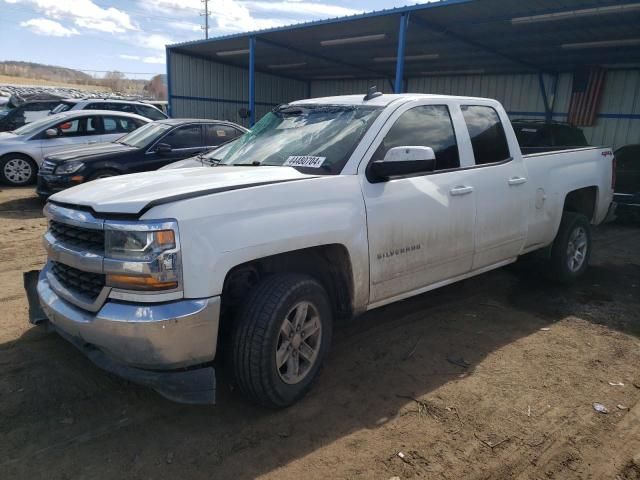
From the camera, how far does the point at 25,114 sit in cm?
1402

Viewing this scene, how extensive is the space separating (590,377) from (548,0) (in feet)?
27.7

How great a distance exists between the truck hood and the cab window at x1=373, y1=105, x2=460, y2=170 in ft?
2.77

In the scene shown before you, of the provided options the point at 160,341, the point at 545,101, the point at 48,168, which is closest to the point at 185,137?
the point at 48,168

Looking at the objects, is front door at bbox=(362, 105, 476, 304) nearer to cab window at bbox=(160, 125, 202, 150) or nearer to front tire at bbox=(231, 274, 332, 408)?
front tire at bbox=(231, 274, 332, 408)

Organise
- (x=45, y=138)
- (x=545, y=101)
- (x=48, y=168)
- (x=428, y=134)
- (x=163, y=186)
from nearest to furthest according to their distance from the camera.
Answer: (x=163, y=186)
(x=428, y=134)
(x=48, y=168)
(x=45, y=138)
(x=545, y=101)

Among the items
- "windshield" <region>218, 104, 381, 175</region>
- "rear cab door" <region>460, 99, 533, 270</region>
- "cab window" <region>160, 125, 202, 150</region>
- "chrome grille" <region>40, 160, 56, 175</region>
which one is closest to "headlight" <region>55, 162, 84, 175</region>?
"chrome grille" <region>40, 160, 56, 175</region>

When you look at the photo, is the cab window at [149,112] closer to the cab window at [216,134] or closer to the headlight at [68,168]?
the cab window at [216,134]

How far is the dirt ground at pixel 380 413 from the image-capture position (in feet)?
8.80

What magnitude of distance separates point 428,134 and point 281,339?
6.76ft

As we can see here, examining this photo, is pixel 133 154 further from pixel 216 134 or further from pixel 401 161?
pixel 401 161

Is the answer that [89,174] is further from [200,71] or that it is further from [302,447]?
[200,71]

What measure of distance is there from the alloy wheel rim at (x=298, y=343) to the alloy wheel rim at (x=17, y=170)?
979 centimetres

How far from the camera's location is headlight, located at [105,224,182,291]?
101 inches

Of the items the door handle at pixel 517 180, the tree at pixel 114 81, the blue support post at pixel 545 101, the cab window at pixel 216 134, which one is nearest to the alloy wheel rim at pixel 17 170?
the cab window at pixel 216 134
